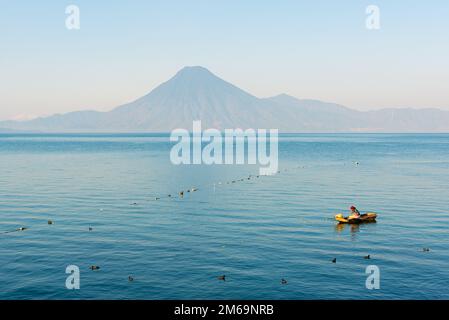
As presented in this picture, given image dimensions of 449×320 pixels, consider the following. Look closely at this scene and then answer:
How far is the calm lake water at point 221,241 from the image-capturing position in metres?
37.7

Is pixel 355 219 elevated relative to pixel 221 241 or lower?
elevated

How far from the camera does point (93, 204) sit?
75062mm

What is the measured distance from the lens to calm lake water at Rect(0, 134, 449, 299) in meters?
37.7

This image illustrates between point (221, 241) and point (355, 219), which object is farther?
point (355, 219)

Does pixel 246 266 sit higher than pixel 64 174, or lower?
lower

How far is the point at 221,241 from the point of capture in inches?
2032

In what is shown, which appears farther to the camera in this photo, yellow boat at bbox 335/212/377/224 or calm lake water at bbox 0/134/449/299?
yellow boat at bbox 335/212/377/224

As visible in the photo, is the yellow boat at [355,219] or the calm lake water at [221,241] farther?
the yellow boat at [355,219]
